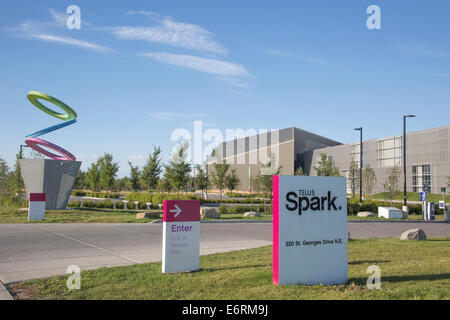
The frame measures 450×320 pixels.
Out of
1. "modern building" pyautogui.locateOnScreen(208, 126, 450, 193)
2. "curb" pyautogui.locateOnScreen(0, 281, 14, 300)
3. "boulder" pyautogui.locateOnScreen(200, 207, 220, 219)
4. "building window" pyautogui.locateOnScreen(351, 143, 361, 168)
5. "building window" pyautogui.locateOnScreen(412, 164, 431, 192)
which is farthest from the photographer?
"building window" pyautogui.locateOnScreen(351, 143, 361, 168)

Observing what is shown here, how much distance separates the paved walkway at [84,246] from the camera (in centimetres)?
805

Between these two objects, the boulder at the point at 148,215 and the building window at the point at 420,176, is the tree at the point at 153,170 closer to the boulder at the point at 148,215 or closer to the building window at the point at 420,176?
the boulder at the point at 148,215

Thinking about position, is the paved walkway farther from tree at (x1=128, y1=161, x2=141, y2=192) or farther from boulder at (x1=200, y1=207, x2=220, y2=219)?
tree at (x1=128, y1=161, x2=141, y2=192)

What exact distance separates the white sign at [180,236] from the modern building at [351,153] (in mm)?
40518

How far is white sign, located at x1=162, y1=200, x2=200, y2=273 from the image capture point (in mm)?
7270

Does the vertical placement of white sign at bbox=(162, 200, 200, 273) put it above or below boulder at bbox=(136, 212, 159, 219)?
above

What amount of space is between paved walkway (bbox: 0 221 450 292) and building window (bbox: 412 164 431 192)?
6106cm

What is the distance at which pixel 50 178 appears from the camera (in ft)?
75.2

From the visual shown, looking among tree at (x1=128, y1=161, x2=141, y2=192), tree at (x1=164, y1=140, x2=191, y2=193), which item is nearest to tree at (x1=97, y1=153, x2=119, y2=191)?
tree at (x1=128, y1=161, x2=141, y2=192)

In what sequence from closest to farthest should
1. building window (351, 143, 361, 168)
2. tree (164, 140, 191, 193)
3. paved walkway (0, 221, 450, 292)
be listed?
paved walkway (0, 221, 450, 292) < tree (164, 140, 191, 193) < building window (351, 143, 361, 168)

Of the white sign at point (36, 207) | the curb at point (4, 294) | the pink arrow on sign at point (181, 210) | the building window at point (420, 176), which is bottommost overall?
the curb at point (4, 294)

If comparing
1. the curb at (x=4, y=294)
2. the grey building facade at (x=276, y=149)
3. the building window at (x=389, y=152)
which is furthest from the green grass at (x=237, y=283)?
the grey building facade at (x=276, y=149)
